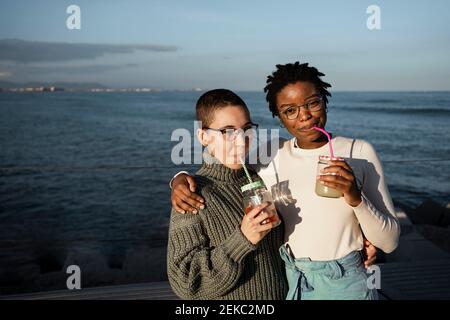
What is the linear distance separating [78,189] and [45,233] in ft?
8.99

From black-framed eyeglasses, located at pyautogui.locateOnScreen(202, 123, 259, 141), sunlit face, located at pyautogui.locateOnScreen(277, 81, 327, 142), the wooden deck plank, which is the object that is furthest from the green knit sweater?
the wooden deck plank

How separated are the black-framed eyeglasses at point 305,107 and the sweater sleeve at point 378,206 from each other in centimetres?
20

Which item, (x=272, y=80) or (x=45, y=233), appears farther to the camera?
(x=45, y=233)

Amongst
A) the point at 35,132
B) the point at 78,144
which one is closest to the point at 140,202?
the point at 78,144

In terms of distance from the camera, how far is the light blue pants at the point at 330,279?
57.6 inches

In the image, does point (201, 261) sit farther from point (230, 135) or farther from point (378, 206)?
point (378, 206)

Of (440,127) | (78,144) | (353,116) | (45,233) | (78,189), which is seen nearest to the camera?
(45,233)

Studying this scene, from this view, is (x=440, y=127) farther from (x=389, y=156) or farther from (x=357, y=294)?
(x=357, y=294)

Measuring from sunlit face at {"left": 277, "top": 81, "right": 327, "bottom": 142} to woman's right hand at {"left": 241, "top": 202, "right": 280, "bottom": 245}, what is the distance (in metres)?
0.32

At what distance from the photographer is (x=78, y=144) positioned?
17484mm

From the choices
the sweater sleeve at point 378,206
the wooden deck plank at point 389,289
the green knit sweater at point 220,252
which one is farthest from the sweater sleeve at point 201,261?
the wooden deck plank at point 389,289

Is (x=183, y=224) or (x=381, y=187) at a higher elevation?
(x=381, y=187)

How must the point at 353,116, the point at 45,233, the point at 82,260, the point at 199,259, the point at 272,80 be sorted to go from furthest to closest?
the point at 353,116 → the point at 45,233 → the point at 82,260 → the point at 272,80 → the point at 199,259

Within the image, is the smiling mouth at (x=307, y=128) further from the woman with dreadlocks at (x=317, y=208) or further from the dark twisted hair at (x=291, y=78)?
the dark twisted hair at (x=291, y=78)
